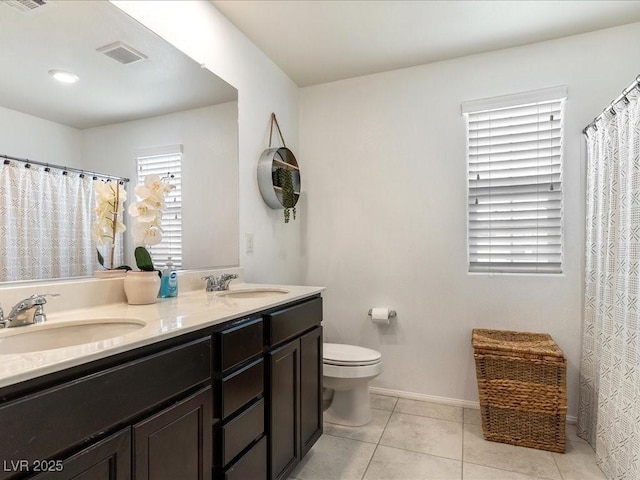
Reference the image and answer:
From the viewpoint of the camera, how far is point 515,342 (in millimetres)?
2311

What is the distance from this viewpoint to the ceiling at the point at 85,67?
1.20 meters

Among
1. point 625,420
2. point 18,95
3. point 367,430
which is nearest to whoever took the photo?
point 18,95

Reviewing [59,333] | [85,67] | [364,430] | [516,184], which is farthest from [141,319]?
[516,184]

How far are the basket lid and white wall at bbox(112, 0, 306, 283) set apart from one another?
1.42 meters

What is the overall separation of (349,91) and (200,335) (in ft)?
7.78

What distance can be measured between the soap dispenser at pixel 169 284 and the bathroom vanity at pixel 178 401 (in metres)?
0.14

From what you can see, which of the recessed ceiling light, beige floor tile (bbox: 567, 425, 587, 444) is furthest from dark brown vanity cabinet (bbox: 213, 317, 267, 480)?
beige floor tile (bbox: 567, 425, 587, 444)

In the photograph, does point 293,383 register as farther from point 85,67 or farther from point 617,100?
point 617,100

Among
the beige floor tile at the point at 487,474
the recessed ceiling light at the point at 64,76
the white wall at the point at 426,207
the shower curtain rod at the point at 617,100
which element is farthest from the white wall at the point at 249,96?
the shower curtain rod at the point at 617,100

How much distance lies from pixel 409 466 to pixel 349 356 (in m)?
0.66

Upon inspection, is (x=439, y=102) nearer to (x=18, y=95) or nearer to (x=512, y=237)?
(x=512, y=237)

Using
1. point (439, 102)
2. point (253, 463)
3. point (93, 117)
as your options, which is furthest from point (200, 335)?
point (439, 102)

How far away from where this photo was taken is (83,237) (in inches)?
54.4

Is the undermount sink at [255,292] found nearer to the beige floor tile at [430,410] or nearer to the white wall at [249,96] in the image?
the white wall at [249,96]
